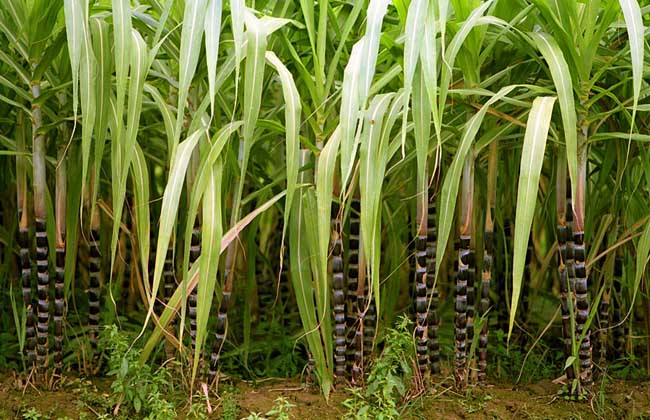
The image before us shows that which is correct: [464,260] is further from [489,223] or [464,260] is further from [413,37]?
[413,37]

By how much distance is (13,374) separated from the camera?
1682mm

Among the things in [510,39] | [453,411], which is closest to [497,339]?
[453,411]

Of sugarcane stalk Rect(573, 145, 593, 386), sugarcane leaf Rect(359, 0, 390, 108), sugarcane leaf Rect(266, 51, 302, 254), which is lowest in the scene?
sugarcane stalk Rect(573, 145, 593, 386)

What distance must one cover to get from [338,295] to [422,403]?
25 centimetres

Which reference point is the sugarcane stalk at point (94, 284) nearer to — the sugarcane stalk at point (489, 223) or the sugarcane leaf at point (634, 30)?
the sugarcane stalk at point (489, 223)

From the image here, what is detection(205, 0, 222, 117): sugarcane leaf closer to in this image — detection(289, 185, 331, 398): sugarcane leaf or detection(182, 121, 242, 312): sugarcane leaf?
detection(182, 121, 242, 312): sugarcane leaf

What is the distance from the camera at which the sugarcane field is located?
125cm

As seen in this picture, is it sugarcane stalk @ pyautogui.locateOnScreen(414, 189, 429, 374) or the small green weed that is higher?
sugarcane stalk @ pyautogui.locateOnScreen(414, 189, 429, 374)

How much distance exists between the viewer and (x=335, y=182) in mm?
1523

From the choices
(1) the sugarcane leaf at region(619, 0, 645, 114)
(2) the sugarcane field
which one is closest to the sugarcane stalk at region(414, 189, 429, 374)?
(2) the sugarcane field

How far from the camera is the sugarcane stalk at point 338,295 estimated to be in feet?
4.97

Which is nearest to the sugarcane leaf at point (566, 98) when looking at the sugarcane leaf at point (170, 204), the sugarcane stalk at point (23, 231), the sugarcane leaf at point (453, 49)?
the sugarcane leaf at point (453, 49)

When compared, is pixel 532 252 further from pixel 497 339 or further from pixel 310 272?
pixel 310 272

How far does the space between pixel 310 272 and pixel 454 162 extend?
0.33 metres
